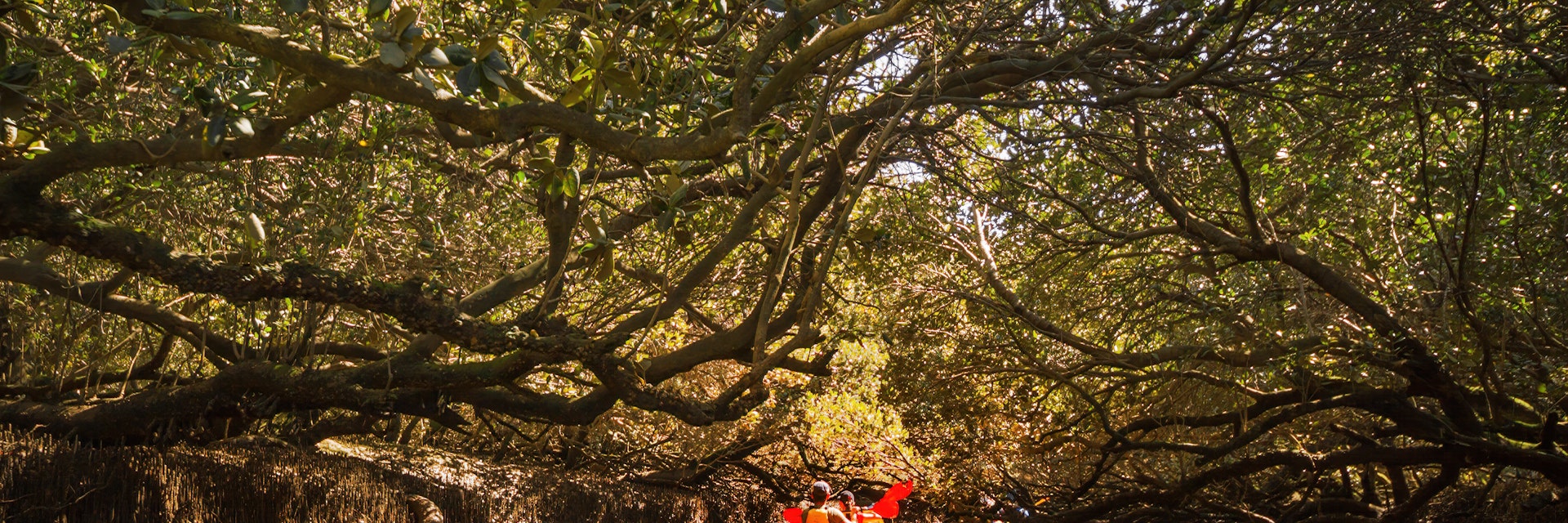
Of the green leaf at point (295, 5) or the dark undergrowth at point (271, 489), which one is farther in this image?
the dark undergrowth at point (271, 489)

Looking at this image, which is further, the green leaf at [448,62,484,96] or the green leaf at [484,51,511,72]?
the green leaf at [484,51,511,72]

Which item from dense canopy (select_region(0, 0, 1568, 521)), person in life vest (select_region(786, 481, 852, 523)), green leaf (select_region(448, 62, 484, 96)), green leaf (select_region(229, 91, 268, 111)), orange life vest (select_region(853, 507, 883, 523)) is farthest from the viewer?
orange life vest (select_region(853, 507, 883, 523))

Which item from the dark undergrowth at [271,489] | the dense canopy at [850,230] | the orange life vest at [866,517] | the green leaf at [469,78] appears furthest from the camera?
the orange life vest at [866,517]

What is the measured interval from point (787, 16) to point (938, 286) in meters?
5.28

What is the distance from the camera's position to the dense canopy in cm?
450

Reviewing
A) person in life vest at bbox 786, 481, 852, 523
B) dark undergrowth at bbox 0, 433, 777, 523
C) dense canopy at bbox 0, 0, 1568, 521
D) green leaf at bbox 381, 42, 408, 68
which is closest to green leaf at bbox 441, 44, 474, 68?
dense canopy at bbox 0, 0, 1568, 521

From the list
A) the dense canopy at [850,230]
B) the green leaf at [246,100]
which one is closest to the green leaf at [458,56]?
the dense canopy at [850,230]

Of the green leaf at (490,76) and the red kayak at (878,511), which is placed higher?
the red kayak at (878,511)

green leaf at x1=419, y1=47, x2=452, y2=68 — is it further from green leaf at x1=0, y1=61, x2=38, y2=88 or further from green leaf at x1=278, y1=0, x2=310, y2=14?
green leaf at x1=0, y1=61, x2=38, y2=88

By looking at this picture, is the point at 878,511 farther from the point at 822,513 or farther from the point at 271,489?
the point at 271,489

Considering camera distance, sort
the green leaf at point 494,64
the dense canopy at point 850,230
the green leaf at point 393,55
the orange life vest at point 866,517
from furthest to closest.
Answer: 1. the orange life vest at point 866,517
2. the dense canopy at point 850,230
3. the green leaf at point 494,64
4. the green leaf at point 393,55

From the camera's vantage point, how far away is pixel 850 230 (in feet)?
23.4

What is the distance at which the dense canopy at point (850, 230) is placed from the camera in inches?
177

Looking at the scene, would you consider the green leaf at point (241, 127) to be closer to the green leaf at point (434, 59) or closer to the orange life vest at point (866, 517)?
the green leaf at point (434, 59)
